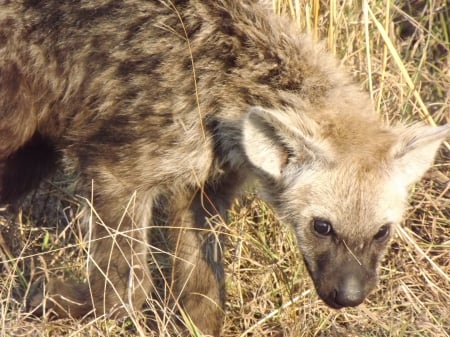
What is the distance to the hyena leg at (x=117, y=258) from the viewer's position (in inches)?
176

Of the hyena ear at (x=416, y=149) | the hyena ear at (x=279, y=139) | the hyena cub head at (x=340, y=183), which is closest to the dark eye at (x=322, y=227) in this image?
the hyena cub head at (x=340, y=183)

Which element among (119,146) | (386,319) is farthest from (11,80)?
(386,319)

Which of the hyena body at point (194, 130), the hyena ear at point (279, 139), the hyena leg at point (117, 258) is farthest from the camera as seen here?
the hyena leg at point (117, 258)

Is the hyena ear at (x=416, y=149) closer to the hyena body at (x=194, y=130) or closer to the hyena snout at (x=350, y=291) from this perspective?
the hyena body at (x=194, y=130)

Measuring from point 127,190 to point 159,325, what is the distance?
1.97ft

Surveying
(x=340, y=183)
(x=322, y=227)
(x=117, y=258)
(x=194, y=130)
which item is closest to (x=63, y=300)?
(x=117, y=258)

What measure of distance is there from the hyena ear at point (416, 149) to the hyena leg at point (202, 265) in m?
0.92

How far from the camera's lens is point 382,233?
419 cm

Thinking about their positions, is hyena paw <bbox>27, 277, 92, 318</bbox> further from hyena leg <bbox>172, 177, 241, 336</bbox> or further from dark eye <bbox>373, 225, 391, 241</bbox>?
dark eye <bbox>373, 225, 391, 241</bbox>

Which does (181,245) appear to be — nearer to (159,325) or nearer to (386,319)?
(159,325)

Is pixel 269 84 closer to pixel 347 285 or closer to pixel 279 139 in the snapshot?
pixel 279 139

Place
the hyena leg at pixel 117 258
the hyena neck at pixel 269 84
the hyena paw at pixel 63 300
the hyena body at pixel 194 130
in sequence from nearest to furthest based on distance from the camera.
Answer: the hyena body at pixel 194 130
the hyena neck at pixel 269 84
the hyena leg at pixel 117 258
the hyena paw at pixel 63 300

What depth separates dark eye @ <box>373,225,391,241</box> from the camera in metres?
4.16

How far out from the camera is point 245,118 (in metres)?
4.04
